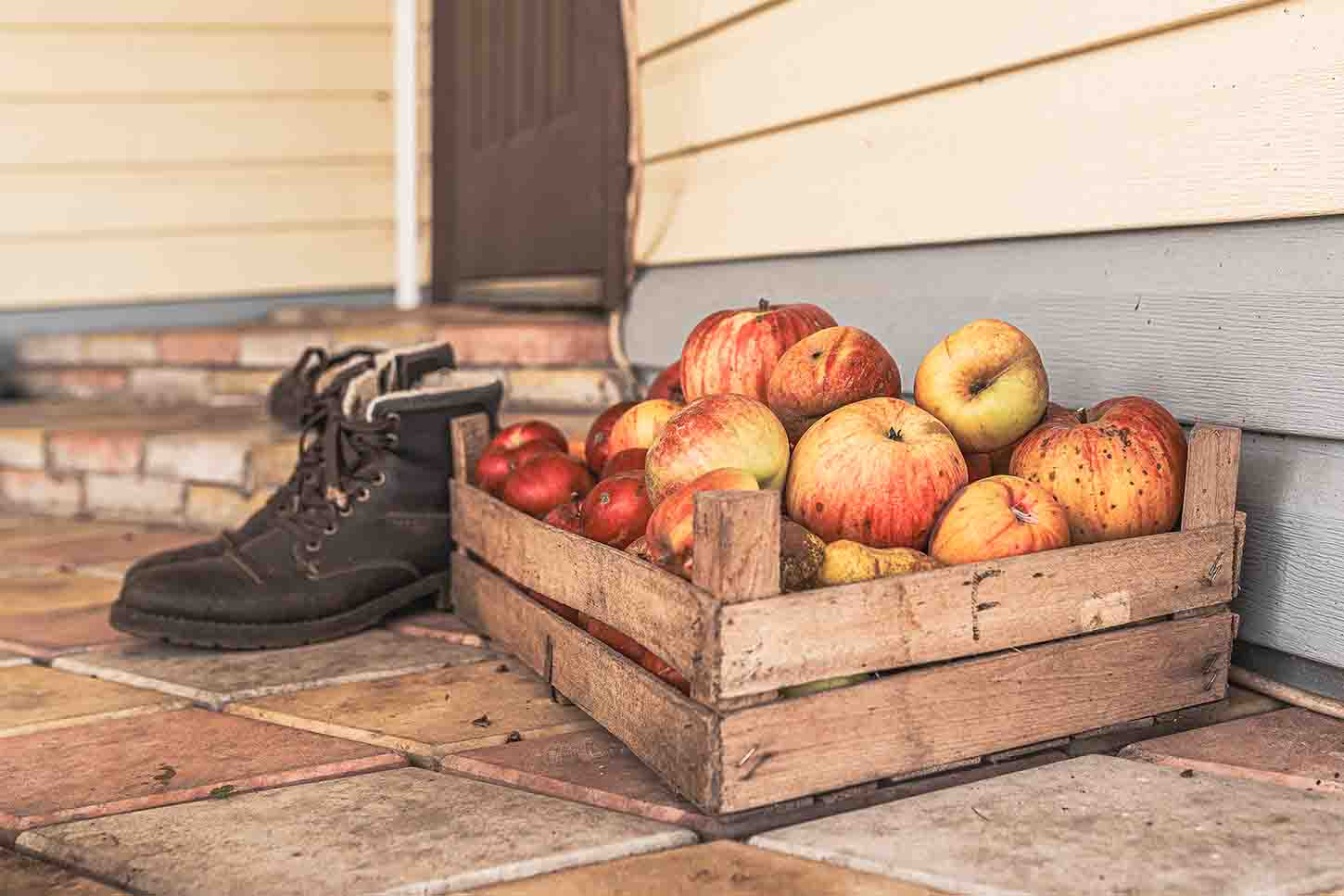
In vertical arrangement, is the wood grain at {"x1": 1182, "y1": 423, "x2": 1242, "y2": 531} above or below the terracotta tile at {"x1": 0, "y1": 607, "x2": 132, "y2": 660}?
above

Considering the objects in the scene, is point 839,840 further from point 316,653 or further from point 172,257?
point 172,257

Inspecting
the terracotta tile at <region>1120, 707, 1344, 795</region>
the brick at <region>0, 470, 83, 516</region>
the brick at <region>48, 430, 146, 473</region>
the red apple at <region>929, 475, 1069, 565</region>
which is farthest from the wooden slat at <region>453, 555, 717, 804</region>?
the brick at <region>0, 470, 83, 516</region>

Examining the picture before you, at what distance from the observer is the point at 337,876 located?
125cm

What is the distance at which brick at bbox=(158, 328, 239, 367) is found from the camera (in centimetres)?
439

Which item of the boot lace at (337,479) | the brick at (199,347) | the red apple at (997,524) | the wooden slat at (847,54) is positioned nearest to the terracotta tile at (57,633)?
the boot lace at (337,479)

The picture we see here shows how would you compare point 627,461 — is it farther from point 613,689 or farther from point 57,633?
point 57,633

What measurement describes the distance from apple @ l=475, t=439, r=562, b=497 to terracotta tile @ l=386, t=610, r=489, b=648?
9.9 inches

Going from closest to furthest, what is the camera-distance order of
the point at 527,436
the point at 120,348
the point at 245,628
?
the point at 245,628, the point at 527,436, the point at 120,348

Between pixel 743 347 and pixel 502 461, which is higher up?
pixel 743 347

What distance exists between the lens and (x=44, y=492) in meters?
3.70

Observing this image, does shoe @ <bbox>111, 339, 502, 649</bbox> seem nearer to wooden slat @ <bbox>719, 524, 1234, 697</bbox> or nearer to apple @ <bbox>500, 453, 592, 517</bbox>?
apple @ <bbox>500, 453, 592, 517</bbox>

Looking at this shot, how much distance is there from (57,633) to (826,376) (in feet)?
4.79

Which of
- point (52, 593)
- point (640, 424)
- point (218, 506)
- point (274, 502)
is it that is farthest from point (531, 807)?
point (218, 506)

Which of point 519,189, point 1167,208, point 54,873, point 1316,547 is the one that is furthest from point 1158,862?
point 519,189
